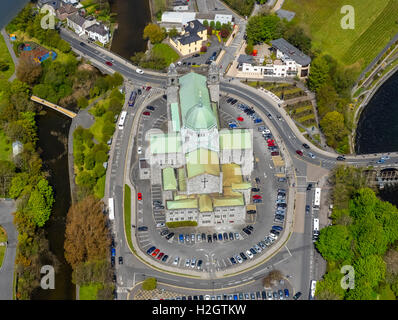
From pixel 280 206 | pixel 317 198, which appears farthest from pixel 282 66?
pixel 280 206

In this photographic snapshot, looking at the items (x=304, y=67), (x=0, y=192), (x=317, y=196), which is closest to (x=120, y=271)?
(x=0, y=192)

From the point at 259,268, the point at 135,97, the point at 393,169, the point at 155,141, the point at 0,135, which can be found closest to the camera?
the point at 259,268

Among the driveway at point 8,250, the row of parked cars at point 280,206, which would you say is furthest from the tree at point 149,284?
the row of parked cars at point 280,206

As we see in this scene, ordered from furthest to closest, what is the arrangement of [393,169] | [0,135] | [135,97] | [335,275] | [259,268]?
1. [135,97]
2. [0,135]
3. [393,169]
4. [259,268]
5. [335,275]

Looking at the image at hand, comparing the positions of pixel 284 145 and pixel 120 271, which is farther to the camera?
pixel 284 145

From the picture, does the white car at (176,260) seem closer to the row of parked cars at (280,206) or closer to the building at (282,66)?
the row of parked cars at (280,206)

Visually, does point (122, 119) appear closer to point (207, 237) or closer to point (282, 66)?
point (207, 237)

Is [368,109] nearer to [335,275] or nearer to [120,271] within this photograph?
[335,275]
